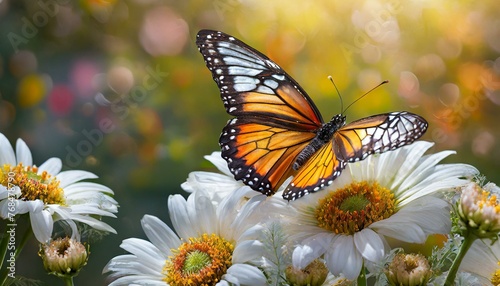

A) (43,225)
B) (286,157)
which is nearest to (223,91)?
(286,157)

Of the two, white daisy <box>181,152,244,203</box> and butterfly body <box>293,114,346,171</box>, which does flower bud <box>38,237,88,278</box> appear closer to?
white daisy <box>181,152,244,203</box>

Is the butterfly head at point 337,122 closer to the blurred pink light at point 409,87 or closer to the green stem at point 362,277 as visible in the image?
the green stem at point 362,277

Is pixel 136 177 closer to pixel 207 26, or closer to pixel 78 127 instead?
pixel 78 127

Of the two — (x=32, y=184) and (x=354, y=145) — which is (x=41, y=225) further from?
(x=354, y=145)

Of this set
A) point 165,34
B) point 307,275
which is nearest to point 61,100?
point 165,34

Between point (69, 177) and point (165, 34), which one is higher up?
point (165, 34)

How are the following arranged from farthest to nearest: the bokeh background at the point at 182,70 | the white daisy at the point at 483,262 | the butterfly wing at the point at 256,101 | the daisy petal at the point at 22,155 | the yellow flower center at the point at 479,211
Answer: the bokeh background at the point at 182,70
the daisy petal at the point at 22,155
the butterfly wing at the point at 256,101
the white daisy at the point at 483,262
the yellow flower center at the point at 479,211

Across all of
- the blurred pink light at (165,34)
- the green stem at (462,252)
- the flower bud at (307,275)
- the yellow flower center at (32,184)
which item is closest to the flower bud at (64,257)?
the yellow flower center at (32,184)

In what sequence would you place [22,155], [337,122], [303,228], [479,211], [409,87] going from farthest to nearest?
1. [409,87]
2. [22,155]
3. [337,122]
4. [303,228]
5. [479,211]
